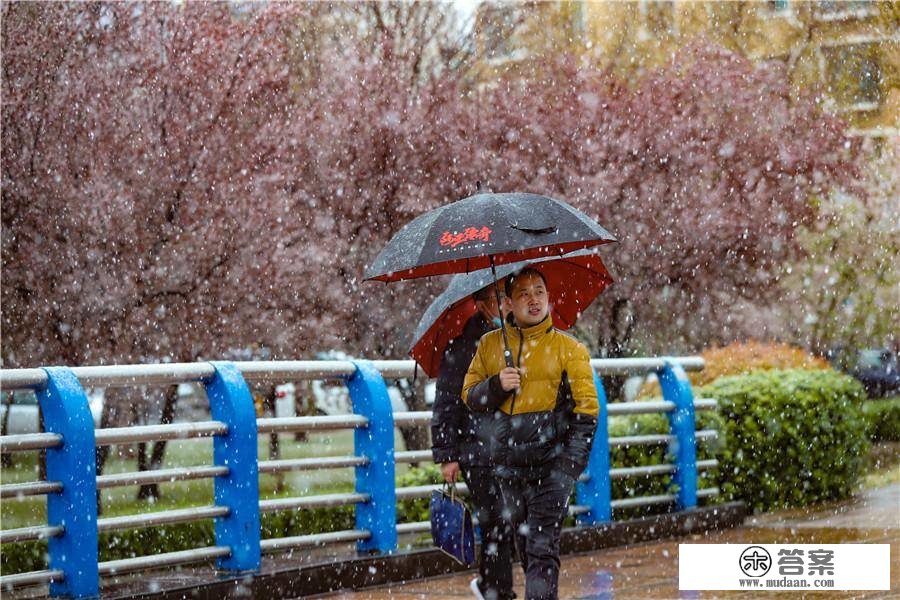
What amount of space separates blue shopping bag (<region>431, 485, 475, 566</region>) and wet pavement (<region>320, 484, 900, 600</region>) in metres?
1.14

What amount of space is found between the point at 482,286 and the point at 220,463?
5.90 feet

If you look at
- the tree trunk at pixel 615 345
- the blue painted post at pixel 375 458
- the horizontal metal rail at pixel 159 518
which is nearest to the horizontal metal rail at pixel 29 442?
the horizontal metal rail at pixel 159 518

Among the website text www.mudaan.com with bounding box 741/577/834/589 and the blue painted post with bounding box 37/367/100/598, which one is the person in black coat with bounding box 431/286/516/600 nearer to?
the blue painted post with bounding box 37/367/100/598

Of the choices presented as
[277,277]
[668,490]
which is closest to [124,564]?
[668,490]

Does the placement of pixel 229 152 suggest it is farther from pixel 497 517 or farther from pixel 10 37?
pixel 497 517

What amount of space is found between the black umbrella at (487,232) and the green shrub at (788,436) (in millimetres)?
5368

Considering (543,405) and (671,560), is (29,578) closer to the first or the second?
(543,405)

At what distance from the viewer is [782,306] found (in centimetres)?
2492

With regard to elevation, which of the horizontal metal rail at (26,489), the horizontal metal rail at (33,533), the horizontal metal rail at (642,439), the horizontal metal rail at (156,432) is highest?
the horizontal metal rail at (156,432)

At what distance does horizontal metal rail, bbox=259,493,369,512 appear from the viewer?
766 cm

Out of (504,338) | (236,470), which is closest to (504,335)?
(504,338)

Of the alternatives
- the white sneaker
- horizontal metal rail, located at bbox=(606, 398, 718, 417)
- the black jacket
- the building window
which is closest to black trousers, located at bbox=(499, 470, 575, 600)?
the black jacket

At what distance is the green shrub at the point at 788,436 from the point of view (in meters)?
11.4

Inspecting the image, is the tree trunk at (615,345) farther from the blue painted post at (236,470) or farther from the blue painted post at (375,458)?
the blue painted post at (236,470)
